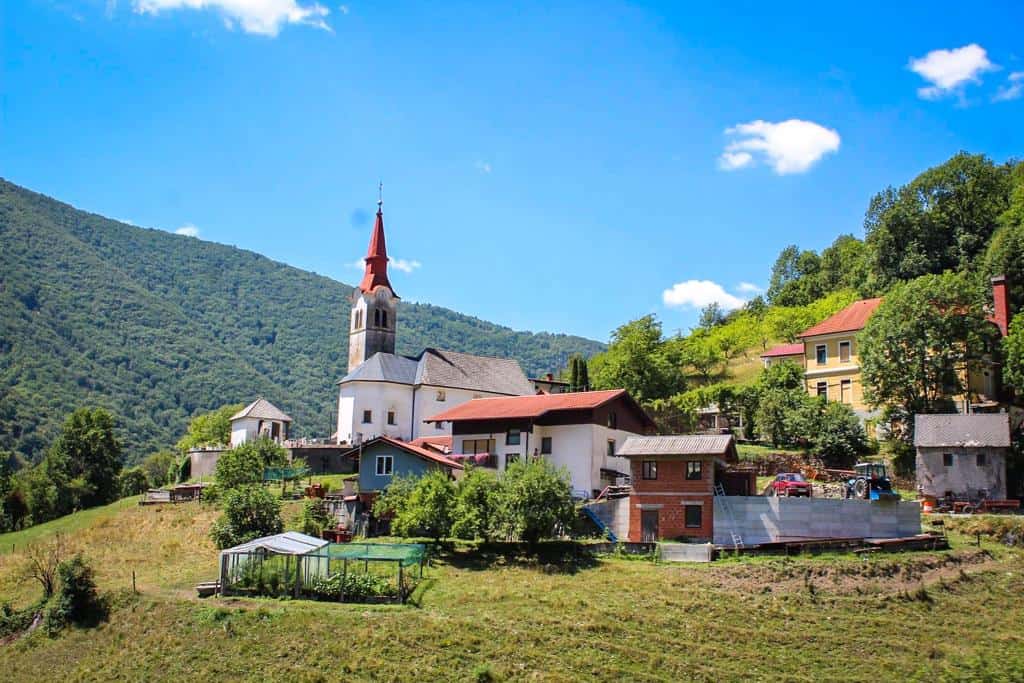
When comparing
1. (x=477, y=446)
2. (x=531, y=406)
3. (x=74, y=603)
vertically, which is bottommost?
(x=74, y=603)

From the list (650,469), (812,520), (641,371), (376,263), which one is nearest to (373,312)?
(376,263)

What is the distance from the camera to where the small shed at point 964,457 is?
Result: 42.0 m

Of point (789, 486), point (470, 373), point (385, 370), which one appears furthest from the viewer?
point (470, 373)

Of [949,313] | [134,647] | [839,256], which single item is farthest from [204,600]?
[839,256]

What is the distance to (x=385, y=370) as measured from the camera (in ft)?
221

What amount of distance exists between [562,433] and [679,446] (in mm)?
9613

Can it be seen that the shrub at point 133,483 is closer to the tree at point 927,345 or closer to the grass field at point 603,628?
the grass field at point 603,628

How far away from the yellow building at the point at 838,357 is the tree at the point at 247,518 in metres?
36.1

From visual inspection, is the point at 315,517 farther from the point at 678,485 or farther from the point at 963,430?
the point at 963,430

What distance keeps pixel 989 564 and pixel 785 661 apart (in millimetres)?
12069

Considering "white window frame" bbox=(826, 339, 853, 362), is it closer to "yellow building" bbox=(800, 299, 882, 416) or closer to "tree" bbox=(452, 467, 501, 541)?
"yellow building" bbox=(800, 299, 882, 416)

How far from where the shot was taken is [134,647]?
3064cm

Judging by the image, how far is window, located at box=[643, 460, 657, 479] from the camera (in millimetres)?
39906

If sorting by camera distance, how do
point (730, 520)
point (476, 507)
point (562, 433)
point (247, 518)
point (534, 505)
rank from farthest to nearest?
point (562, 433) → point (247, 518) → point (476, 507) → point (730, 520) → point (534, 505)
